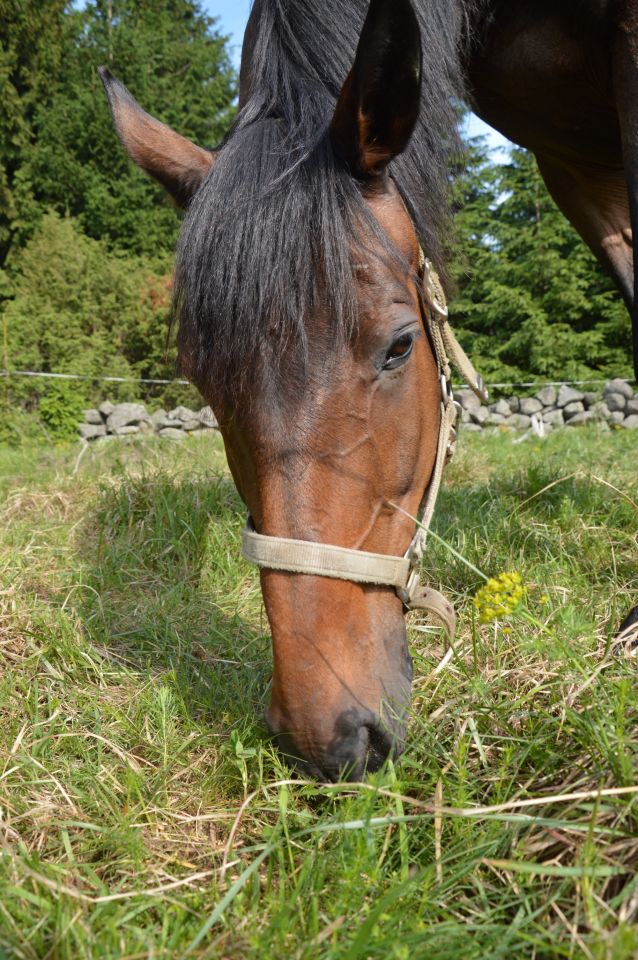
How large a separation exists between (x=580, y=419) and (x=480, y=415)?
56.0 inches

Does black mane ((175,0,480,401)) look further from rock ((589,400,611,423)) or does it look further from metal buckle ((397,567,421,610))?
rock ((589,400,611,423))

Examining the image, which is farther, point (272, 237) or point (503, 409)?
point (503, 409)

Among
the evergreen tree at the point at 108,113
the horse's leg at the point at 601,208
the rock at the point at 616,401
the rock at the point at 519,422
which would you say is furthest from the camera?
the evergreen tree at the point at 108,113

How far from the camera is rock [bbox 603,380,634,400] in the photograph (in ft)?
30.6

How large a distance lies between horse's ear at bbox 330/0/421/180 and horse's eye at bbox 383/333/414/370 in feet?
1.29

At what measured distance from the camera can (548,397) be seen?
33.3 feet

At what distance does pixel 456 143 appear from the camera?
1977 millimetres

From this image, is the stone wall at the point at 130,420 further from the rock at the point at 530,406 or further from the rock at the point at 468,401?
the rock at the point at 530,406

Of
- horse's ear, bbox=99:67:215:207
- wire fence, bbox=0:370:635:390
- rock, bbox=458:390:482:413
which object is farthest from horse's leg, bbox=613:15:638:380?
wire fence, bbox=0:370:635:390

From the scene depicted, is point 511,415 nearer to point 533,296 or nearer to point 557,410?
point 557,410

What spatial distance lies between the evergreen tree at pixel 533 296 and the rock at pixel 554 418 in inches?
90.9

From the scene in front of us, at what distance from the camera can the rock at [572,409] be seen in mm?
9805

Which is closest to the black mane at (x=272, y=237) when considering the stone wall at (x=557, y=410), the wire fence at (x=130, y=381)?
the stone wall at (x=557, y=410)

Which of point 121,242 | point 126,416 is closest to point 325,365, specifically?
point 126,416
